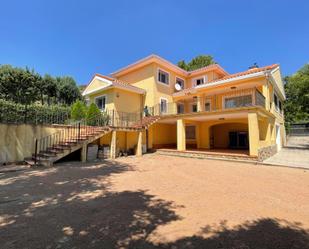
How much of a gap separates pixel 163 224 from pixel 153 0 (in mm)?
11745

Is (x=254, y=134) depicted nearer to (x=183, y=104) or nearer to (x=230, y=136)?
(x=230, y=136)

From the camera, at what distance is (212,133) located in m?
18.8

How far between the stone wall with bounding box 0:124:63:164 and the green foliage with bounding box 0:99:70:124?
43 centimetres

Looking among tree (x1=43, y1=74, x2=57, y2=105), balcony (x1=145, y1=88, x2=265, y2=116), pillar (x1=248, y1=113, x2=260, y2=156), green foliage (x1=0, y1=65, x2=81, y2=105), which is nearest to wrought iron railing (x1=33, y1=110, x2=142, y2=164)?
balcony (x1=145, y1=88, x2=265, y2=116)

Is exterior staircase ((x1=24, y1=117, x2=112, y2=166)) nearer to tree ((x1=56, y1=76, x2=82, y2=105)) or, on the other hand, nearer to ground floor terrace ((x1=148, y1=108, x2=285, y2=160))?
ground floor terrace ((x1=148, y1=108, x2=285, y2=160))

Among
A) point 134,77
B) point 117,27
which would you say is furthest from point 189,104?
point 117,27

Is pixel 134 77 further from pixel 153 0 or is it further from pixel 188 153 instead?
pixel 188 153

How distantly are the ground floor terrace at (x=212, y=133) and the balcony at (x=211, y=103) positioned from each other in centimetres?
100

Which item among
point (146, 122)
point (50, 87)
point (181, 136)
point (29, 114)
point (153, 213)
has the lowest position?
point (153, 213)

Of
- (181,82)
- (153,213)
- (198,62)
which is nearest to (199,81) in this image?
(181,82)

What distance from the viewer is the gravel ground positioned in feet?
9.37

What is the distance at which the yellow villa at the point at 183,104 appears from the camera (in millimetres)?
13953

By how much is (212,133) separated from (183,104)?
4.43 meters

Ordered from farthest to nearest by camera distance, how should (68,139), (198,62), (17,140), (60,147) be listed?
(198,62)
(68,139)
(60,147)
(17,140)
